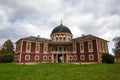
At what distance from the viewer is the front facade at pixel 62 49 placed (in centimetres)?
3878

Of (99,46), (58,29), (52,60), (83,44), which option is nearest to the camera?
(99,46)

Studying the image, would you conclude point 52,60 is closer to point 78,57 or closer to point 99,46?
point 78,57

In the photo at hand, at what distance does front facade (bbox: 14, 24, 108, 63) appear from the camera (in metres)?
38.8

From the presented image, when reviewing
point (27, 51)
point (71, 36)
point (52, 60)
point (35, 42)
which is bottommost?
point (52, 60)

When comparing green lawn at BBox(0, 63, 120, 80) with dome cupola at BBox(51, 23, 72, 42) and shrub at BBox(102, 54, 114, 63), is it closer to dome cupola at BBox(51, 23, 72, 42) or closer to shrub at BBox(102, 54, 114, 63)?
shrub at BBox(102, 54, 114, 63)

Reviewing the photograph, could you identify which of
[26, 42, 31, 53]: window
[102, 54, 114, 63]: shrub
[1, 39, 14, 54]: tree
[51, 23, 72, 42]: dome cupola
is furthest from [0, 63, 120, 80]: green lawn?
[1, 39, 14, 54]: tree

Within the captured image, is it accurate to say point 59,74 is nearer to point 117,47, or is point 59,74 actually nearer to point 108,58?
point 108,58

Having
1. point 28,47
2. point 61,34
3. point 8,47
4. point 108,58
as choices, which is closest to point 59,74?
point 108,58

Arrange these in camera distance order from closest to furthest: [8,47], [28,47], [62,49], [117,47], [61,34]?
[28,47]
[62,49]
[61,34]
[117,47]
[8,47]

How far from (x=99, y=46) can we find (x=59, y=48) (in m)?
14.5

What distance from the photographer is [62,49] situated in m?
45.9

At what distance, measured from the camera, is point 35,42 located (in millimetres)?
42344

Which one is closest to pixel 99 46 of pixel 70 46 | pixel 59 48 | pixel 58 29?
pixel 70 46

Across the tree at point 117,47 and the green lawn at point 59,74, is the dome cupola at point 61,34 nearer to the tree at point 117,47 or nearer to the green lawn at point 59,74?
the tree at point 117,47
